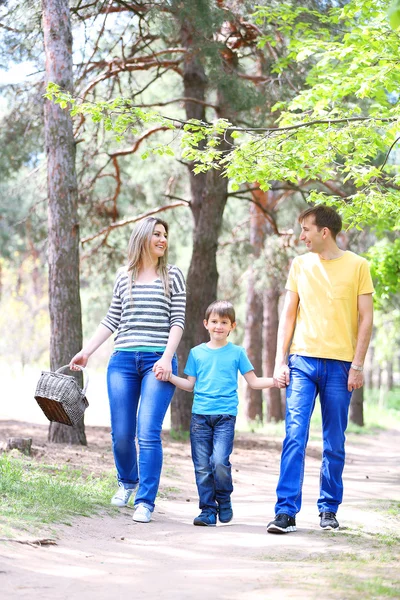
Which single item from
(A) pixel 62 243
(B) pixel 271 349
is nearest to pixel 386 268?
(A) pixel 62 243

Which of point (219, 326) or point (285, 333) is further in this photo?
point (219, 326)

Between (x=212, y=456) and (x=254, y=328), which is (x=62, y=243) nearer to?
(x=212, y=456)

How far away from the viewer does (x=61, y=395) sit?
564cm

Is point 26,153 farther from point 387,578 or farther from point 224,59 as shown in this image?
point 387,578

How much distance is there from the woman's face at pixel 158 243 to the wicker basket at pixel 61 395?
94 centimetres

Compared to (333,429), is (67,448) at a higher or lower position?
lower

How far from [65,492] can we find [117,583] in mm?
2266

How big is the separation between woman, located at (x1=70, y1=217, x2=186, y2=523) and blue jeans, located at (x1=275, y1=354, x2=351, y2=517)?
83cm

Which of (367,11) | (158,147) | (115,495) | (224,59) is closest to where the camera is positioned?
(115,495)

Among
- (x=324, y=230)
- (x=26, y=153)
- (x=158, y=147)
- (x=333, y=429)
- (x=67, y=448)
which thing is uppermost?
(x=26, y=153)

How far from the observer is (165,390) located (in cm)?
538

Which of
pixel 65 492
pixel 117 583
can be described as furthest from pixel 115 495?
pixel 117 583

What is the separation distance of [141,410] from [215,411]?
0.49m

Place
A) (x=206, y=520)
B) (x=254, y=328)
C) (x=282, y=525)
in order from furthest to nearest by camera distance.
→ (x=254, y=328)
(x=206, y=520)
(x=282, y=525)
